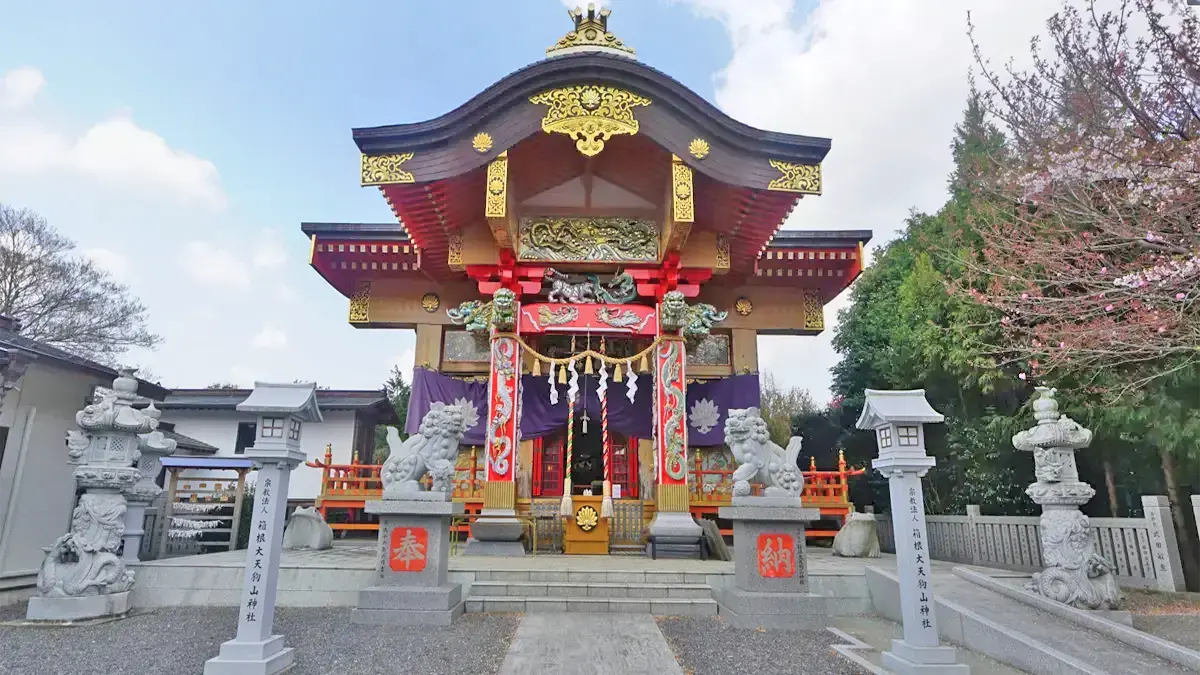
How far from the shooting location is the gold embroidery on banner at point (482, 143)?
9305mm

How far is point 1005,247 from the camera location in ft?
24.7

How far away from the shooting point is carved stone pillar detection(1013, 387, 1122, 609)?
5.48 meters

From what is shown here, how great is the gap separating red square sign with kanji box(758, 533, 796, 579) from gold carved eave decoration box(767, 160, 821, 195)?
5.40 metres

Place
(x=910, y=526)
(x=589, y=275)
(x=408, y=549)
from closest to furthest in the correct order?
(x=910, y=526) → (x=408, y=549) → (x=589, y=275)

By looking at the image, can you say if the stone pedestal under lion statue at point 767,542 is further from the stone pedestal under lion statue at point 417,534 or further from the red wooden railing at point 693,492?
the red wooden railing at point 693,492

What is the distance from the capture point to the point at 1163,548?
6785mm

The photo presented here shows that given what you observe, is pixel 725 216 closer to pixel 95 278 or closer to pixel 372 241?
pixel 372 241

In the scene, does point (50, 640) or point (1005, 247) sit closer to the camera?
point (50, 640)

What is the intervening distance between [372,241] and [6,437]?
572 cm

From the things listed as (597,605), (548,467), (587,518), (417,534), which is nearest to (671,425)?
(587,518)

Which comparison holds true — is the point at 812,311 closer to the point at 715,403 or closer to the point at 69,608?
the point at 715,403

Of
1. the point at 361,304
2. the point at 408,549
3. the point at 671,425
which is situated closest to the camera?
the point at 408,549

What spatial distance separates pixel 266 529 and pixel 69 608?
328cm

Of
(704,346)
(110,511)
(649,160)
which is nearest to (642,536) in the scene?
(704,346)
